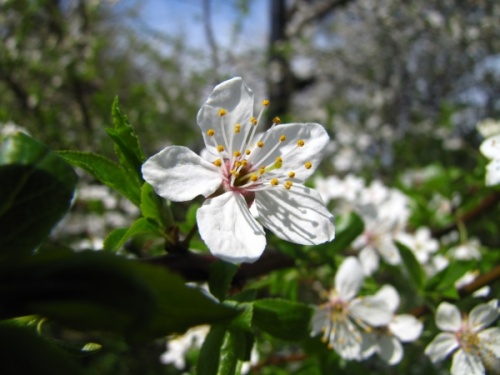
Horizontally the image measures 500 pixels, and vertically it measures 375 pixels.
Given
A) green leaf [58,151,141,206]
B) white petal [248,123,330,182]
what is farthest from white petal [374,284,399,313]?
green leaf [58,151,141,206]

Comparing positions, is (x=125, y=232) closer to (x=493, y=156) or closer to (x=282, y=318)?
(x=282, y=318)

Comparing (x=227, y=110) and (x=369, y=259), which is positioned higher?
(x=227, y=110)

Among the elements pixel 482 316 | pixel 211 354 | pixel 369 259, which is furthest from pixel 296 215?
pixel 369 259

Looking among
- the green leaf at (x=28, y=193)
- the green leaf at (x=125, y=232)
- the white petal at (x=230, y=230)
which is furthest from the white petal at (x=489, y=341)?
the green leaf at (x=28, y=193)

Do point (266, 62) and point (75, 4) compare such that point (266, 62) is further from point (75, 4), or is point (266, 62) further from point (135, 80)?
point (135, 80)

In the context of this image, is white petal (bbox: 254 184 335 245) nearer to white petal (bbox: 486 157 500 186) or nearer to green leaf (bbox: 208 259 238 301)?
green leaf (bbox: 208 259 238 301)

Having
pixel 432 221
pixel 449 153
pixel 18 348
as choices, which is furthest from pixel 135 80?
pixel 18 348
